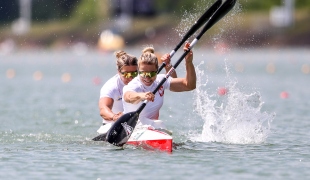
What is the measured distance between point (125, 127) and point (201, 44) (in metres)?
59.6

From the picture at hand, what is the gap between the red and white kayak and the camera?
1237 cm

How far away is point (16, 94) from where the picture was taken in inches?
1054

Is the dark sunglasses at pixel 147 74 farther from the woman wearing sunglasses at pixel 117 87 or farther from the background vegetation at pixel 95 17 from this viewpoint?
the background vegetation at pixel 95 17

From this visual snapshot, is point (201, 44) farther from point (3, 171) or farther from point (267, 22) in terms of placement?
point (3, 171)

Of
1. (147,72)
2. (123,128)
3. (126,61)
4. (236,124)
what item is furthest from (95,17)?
(147,72)

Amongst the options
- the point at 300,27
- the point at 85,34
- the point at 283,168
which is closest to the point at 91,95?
the point at 283,168

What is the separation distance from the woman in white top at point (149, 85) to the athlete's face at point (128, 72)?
44 centimetres

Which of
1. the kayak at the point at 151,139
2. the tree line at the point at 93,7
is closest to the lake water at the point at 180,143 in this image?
the kayak at the point at 151,139

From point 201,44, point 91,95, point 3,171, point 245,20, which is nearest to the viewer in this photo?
point 3,171

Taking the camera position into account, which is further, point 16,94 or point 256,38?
point 256,38

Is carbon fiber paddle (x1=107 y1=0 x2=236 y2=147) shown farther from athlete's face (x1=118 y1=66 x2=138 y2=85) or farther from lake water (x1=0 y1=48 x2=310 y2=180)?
athlete's face (x1=118 y1=66 x2=138 y2=85)

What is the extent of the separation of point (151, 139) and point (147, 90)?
0.80m

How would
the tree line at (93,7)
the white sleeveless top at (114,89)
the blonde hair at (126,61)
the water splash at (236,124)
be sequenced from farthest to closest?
the tree line at (93,7) → the water splash at (236,124) → the white sleeveless top at (114,89) → the blonde hair at (126,61)

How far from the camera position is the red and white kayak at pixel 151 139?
12367 millimetres
